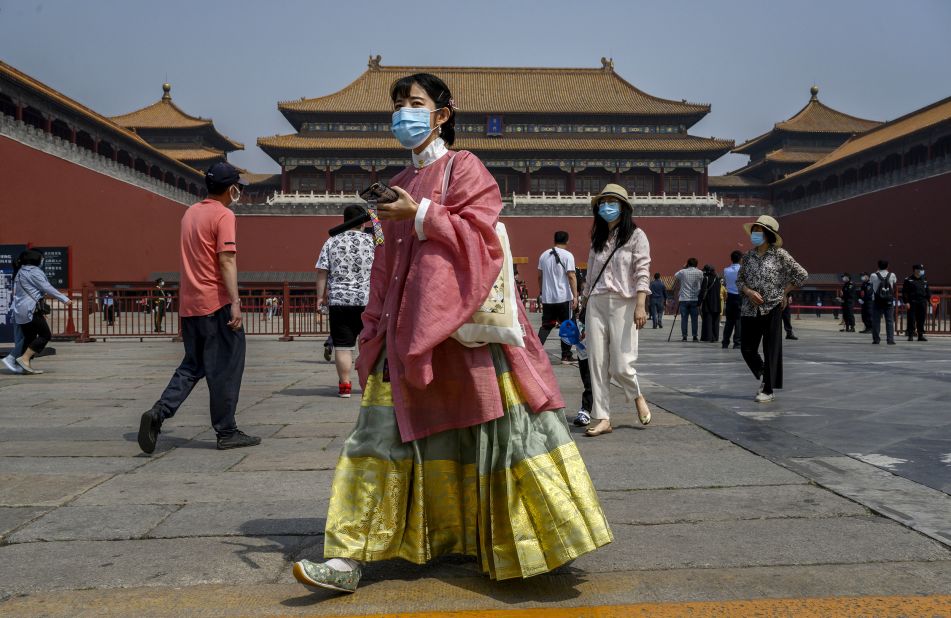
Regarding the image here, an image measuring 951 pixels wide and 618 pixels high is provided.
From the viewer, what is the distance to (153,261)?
2716 cm

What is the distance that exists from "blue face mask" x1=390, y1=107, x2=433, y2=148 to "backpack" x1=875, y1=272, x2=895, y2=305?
34.5 ft

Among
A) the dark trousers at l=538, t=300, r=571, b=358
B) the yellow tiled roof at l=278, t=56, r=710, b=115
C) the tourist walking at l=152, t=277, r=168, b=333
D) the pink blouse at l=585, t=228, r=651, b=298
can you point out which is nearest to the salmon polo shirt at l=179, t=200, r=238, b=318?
the pink blouse at l=585, t=228, r=651, b=298

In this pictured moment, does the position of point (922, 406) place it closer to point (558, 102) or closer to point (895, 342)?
point (895, 342)

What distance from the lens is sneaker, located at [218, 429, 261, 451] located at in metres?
3.87

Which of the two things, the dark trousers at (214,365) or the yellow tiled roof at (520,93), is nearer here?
the dark trousers at (214,365)

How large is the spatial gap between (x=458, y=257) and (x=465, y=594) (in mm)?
→ 829

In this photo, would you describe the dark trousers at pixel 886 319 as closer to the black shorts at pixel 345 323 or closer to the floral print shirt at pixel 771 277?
the floral print shirt at pixel 771 277

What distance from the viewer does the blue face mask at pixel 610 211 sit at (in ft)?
13.7

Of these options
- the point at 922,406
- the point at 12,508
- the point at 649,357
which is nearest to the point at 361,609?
the point at 12,508

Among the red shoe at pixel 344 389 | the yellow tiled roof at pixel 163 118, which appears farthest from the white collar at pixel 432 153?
the yellow tiled roof at pixel 163 118

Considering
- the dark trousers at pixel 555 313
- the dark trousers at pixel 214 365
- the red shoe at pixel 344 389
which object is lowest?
the red shoe at pixel 344 389

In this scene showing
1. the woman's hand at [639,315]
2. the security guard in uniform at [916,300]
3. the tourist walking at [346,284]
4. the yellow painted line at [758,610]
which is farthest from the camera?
the security guard in uniform at [916,300]

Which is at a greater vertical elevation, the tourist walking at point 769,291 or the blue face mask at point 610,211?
the blue face mask at point 610,211

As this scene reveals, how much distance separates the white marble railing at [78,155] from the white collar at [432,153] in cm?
1993
